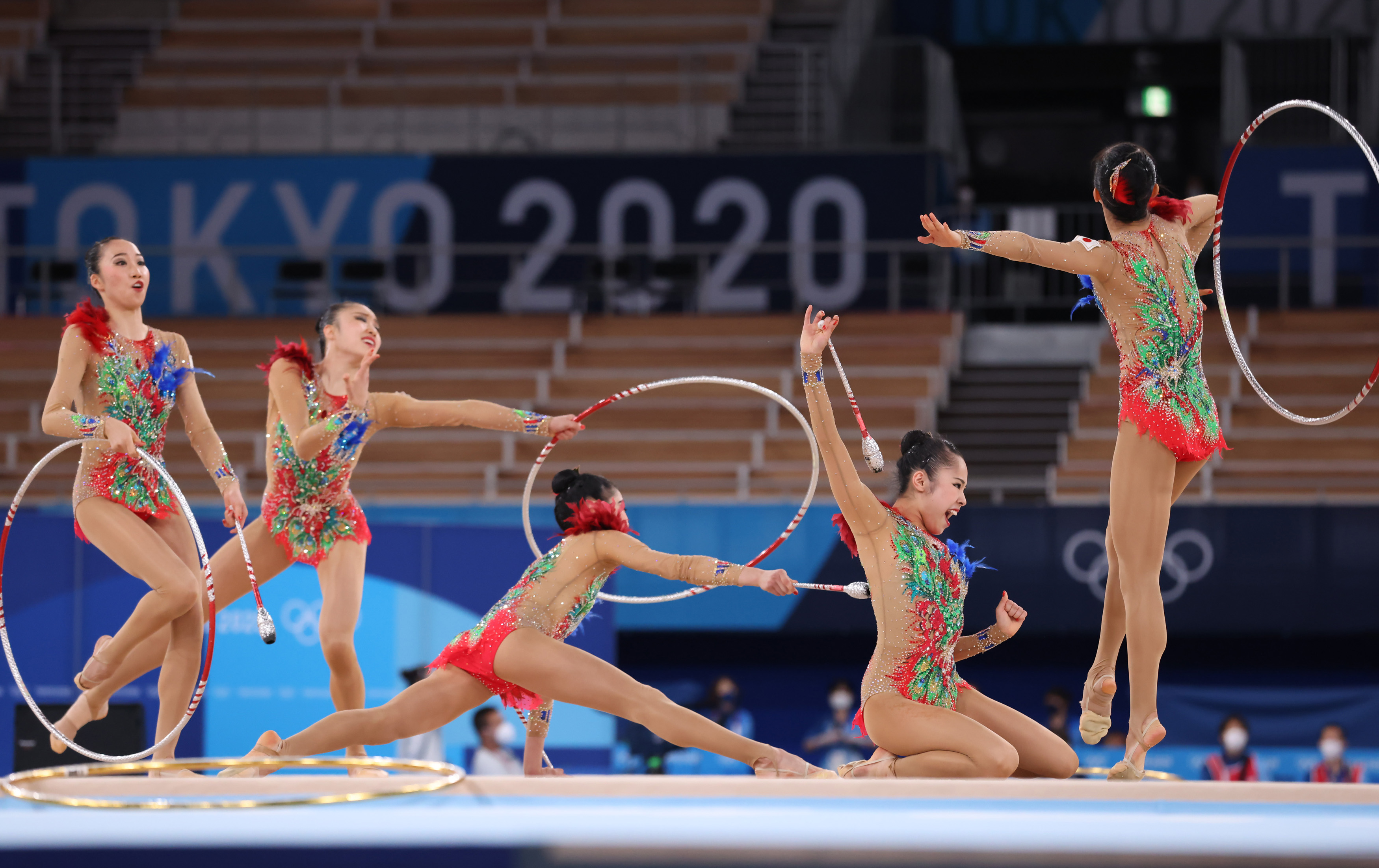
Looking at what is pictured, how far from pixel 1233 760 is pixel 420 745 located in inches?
175

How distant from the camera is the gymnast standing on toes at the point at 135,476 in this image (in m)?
4.34

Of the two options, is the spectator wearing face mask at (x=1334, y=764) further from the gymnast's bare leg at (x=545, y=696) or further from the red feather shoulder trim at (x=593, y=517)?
the red feather shoulder trim at (x=593, y=517)

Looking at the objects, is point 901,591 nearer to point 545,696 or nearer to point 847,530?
point 847,530

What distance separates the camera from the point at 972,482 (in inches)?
363

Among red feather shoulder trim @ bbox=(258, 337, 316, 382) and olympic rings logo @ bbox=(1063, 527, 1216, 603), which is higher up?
red feather shoulder trim @ bbox=(258, 337, 316, 382)

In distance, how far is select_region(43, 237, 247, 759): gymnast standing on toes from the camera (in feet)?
14.2

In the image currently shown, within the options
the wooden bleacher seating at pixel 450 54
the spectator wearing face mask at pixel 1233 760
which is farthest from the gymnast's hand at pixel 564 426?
the wooden bleacher seating at pixel 450 54

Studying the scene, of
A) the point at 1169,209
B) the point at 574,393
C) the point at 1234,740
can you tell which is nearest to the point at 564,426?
the point at 1169,209

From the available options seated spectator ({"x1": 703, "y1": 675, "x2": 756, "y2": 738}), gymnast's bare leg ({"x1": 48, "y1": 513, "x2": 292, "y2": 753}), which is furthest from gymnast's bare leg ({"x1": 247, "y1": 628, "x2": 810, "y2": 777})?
seated spectator ({"x1": 703, "y1": 675, "x2": 756, "y2": 738})

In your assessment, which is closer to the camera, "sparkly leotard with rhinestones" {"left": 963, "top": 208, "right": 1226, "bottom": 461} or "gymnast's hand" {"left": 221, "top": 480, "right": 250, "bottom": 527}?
"sparkly leotard with rhinestones" {"left": 963, "top": 208, "right": 1226, "bottom": 461}

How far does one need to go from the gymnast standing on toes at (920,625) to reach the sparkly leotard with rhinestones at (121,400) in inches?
72.5

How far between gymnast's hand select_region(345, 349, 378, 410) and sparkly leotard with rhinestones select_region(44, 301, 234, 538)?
0.41 m

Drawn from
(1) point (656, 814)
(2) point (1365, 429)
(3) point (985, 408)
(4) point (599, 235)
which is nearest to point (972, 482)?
(3) point (985, 408)

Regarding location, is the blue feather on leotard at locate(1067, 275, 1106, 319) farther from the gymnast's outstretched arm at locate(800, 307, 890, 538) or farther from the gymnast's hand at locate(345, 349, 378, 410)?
the gymnast's hand at locate(345, 349, 378, 410)
